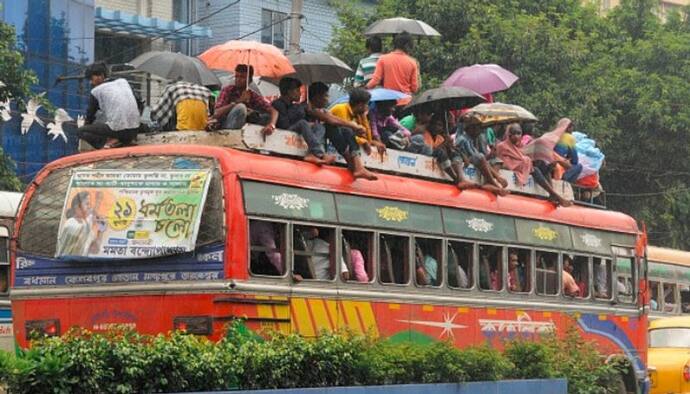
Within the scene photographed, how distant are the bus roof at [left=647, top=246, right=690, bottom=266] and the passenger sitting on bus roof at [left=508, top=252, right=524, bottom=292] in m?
9.60

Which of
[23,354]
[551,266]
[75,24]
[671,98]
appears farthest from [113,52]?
[23,354]

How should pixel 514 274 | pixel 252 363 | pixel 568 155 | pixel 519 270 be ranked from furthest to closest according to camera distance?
pixel 568 155
pixel 519 270
pixel 514 274
pixel 252 363

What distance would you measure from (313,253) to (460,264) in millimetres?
2521

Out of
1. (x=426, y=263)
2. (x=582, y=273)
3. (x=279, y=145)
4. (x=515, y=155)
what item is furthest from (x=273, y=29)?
(x=279, y=145)

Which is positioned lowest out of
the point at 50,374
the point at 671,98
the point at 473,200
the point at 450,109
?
the point at 50,374

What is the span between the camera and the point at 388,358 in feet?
37.1

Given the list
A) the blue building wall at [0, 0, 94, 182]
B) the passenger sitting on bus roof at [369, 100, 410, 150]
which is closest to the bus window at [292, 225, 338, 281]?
the passenger sitting on bus roof at [369, 100, 410, 150]

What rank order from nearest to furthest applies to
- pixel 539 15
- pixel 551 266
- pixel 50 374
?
1. pixel 50 374
2. pixel 551 266
3. pixel 539 15

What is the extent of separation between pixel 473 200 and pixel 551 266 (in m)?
1.78

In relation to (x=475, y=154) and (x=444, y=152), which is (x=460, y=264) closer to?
(x=444, y=152)

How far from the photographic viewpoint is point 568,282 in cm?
1653

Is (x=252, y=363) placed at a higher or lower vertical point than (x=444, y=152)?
lower

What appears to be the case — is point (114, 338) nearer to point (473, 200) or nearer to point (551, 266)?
point (473, 200)

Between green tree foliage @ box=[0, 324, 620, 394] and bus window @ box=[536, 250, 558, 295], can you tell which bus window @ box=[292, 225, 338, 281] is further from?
bus window @ box=[536, 250, 558, 295]
